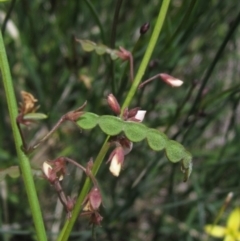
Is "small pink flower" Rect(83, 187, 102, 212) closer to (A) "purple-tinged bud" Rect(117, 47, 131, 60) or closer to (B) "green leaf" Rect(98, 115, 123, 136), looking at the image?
(B) "green leaf" Rect(98, 115, 123, 136)

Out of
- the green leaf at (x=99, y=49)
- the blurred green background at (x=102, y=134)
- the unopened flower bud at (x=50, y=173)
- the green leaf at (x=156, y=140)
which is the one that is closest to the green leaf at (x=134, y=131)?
the green leaf at (x=156, y=140)

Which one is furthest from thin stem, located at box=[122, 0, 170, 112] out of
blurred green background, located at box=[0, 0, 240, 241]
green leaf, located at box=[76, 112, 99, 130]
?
blurred green background, located at box=[0, 0, 240, 241]

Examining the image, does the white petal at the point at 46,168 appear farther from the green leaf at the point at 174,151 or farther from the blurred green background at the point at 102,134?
the blurred green background at the point at 102,134

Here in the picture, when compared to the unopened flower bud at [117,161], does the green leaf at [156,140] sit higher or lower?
higher

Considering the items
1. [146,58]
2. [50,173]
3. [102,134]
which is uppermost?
[146,58]

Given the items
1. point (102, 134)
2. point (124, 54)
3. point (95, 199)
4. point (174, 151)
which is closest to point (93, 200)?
point (95, 199)

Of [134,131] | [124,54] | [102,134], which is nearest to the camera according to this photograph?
[134,131]

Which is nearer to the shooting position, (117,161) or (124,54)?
(117,161)

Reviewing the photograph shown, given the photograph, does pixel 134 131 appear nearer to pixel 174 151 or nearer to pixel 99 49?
pixel 174 151
